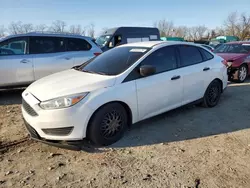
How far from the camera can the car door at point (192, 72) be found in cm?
466

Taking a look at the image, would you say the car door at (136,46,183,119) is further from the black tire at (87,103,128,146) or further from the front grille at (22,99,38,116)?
the front grille at (22,99,38,116)

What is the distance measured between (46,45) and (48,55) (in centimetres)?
30

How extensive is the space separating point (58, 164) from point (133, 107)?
4.58 feet

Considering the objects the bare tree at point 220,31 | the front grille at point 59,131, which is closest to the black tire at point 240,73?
the front grille at point 59,131

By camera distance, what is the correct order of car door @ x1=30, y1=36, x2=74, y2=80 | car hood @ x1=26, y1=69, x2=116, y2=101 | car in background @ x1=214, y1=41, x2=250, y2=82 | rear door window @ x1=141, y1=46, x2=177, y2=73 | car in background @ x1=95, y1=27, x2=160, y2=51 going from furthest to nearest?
car in background @ x1=95, y1=27, x2=160, y2=51 → car in background @ x1=214, y1=41, x2=250, y2=82 → car door @ x1=30, y1=36, x2=74, y2=80 → rear door window @ x1=141, y1=46, x2=177, y2=73 → car hood @ x1=26, y1=69, x2=116, y2=101

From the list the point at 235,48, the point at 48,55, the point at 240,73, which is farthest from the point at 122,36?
the point at 48,55

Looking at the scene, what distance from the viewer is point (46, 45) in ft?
21.6

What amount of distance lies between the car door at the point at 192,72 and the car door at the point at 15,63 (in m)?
3.92

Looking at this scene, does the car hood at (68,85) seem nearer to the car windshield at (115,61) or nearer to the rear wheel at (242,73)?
the car windshield at (115,61)

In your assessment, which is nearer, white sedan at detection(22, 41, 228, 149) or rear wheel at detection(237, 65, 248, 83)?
white sedan at detection(22, 41, 228, 149)

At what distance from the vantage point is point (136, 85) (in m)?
3.83

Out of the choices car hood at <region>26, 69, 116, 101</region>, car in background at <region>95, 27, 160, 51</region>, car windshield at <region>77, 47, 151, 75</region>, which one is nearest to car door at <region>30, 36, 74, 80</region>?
car windshield at <region>77, 47, 151, 75</region>

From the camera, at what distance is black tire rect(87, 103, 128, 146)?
134 inches

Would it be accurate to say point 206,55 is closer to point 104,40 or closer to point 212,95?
point 212,95
